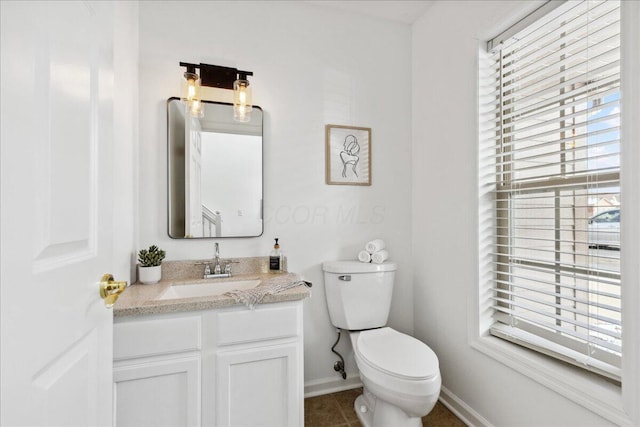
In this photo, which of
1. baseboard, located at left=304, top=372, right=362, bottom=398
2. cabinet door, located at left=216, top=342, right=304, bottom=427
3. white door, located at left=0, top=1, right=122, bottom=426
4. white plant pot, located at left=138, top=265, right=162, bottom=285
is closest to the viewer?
white door, located at left=0, top=1, right=122, bottom=426

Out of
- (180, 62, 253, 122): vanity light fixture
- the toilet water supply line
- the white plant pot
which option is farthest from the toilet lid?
(180, 62, 253, 122): vanity light fixture

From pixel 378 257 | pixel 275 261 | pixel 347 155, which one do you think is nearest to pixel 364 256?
pixel 378 257

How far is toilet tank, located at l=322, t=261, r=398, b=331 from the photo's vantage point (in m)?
1.89

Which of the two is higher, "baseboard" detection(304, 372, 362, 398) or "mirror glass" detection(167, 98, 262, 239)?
"mirror glass" detection(167, 98, 262, 239)

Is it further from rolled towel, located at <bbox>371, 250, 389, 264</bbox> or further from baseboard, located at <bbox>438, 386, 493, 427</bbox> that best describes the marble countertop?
baseboard, located at <bbox>438, 386, 493, 427</bbox>

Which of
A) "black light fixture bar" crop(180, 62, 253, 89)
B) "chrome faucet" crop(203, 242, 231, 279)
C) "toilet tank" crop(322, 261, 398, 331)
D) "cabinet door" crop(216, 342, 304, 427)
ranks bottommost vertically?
"cabinet door" crop(216, 342, 304, 427)

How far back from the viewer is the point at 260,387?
1380 mm

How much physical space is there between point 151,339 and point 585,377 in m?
1.73

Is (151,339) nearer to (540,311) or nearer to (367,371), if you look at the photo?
(367,371)

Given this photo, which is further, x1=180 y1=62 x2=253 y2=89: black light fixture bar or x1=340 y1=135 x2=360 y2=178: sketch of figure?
x1=340 y1=135 x2=360 y2=178: sketch of figure

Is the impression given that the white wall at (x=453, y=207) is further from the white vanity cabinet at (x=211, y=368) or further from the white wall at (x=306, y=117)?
the white vanity cabinet at (x=211, y=368)

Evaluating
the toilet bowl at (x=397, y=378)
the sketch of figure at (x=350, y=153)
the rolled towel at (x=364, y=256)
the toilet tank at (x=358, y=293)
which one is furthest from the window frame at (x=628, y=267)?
the sketch of figure at (x=350, y=153)

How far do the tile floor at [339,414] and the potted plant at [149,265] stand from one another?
1.16m

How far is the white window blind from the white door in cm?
164
